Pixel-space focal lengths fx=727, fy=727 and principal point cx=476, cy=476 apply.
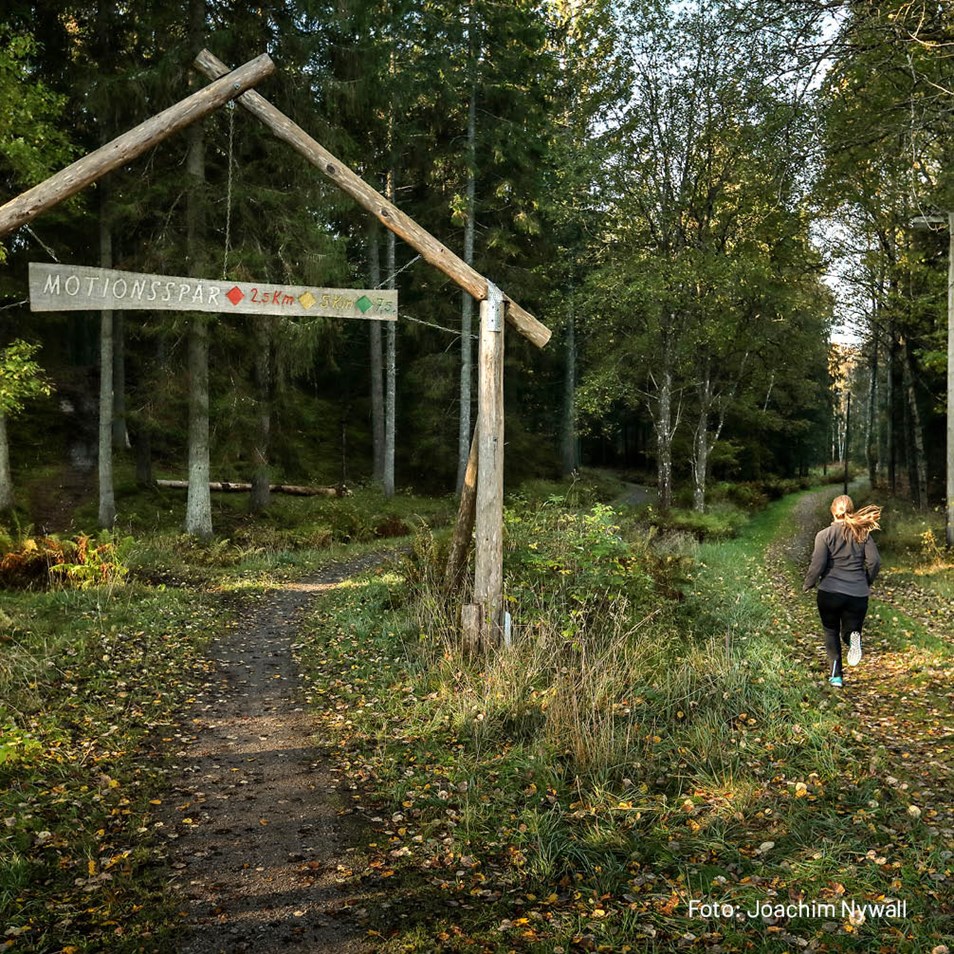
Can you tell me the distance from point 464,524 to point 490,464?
3.27 ft

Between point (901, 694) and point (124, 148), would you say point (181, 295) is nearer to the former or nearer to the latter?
point (124, 148)

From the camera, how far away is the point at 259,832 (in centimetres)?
457

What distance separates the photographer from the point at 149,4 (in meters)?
14.7

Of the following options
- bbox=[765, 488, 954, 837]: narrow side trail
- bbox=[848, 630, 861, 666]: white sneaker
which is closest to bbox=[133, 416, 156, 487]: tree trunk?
bbox=[765, 488, 954, 837]: narrow side trail

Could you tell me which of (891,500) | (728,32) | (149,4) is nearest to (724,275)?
(891,500)

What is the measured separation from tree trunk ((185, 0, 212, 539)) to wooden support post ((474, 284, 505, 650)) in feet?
30.8

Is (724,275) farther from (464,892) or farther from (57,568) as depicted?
(464,892)

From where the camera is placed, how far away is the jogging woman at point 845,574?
7.40m

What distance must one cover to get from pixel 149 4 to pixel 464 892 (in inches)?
680

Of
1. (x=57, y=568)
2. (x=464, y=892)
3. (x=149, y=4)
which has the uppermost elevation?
(x=149, y=4)

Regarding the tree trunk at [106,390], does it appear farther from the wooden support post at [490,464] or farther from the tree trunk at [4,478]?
the wooden support post at [490,464]

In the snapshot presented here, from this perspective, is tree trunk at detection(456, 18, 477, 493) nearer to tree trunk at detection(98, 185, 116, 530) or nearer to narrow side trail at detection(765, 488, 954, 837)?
tree trunk at detection(98, 185, 116, 530)

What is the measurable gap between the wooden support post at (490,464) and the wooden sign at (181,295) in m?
1.18

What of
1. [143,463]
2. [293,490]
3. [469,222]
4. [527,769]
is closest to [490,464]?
[527,769]
